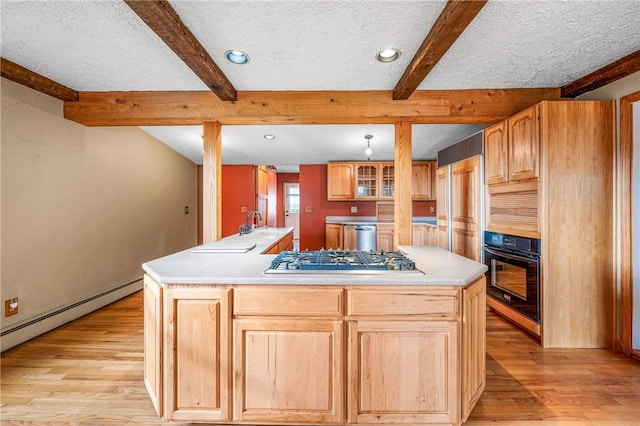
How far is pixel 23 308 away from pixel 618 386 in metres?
4.47

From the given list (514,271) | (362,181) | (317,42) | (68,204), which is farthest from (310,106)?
(362,181)

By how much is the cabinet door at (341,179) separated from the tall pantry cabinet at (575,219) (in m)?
3.25

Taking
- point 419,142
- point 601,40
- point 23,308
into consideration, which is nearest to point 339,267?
point 601,40

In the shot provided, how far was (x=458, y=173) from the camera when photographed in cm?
332

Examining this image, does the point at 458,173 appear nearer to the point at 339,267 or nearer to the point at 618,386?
the point at 618,386

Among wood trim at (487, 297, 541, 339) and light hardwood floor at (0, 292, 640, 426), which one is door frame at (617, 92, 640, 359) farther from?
wood trim at (487, 297, 541, 339)

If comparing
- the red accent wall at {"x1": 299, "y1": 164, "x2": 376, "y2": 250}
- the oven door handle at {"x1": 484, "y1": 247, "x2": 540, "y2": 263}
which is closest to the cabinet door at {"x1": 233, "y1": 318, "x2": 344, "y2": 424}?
the oven door handle at {"x1": 484, "y1": 247, "x2": 540, "y2": 263}

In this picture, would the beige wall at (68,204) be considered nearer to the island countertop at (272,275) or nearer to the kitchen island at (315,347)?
the island countertop at (272,275)

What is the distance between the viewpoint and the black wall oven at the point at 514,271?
7.45 feet

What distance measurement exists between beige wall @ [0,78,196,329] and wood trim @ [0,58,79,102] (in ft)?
0.31

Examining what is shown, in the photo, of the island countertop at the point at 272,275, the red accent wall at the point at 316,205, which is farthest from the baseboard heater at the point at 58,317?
the red accent wall at the point at 316,205

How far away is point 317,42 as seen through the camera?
1.80m

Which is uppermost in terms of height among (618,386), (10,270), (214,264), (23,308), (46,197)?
(46,197)

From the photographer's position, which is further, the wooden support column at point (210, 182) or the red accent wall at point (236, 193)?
the red accent wall at point (236, 193)
